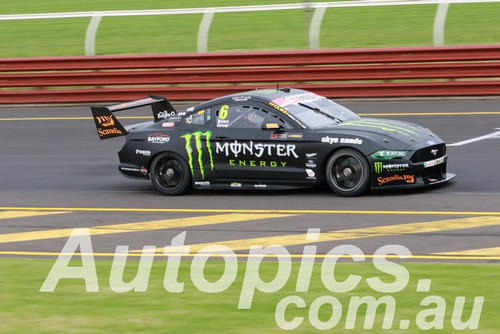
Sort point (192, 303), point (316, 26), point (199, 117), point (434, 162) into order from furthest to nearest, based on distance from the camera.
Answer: point (316, 26)
point (199, 117)
point (434, 162)
point (192, 303)

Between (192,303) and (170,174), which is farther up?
(192,303)

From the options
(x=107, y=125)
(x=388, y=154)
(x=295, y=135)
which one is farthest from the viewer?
(x=107, y=125)

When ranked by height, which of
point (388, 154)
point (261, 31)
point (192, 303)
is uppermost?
point (261, 31)

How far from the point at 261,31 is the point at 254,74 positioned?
14.8 feet

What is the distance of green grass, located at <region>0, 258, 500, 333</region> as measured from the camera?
25.9 feet

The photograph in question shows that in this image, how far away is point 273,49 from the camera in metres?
24.3

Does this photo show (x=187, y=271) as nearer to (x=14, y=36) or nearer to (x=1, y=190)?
(x=1, y=190)

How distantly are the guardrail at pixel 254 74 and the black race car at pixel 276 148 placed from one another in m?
6.82

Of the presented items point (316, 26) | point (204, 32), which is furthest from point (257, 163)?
point (204, 32)

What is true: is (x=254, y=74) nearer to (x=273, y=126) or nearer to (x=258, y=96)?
(x=258, y=96)

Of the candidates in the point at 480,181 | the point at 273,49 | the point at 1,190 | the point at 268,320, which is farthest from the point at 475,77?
the point at 268,320

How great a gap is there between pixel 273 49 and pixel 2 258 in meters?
14.0

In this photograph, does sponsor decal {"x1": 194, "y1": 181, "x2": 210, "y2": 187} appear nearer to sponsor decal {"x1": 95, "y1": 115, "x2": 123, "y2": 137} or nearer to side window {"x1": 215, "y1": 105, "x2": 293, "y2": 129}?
side window {"x1": 215, "y1": 105, "x2": 293, "y2": 129}

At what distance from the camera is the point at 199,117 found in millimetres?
14648
